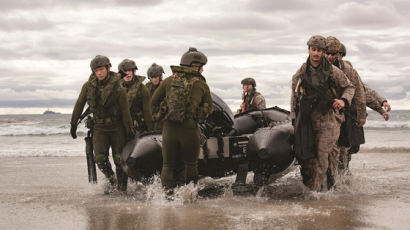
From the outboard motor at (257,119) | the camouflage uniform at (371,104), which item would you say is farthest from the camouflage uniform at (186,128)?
the camouflage uniform at (371,104)

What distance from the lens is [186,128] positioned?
19.8ft

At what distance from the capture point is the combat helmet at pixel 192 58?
6.09 meters

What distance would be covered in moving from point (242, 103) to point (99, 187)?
388cm

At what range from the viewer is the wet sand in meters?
5.09

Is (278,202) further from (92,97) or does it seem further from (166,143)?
(92,97)

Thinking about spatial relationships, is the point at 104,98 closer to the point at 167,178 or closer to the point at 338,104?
the point at 167,178

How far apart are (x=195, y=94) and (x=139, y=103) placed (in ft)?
5.83

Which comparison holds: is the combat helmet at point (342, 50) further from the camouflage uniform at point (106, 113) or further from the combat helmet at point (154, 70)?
the camouflage uniform at point (106, 113)


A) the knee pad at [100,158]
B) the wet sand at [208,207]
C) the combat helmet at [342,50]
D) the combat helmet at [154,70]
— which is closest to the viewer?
the wet sand at [208,207]

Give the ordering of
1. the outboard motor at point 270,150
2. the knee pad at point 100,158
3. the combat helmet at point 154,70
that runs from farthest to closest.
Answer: the combat helmet at point 154,70
the knee pad at point 100,158
the outboard motor at point 270,150

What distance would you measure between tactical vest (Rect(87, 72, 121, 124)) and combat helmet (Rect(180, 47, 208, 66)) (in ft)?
3.67

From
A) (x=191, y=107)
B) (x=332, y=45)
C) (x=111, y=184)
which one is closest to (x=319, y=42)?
(x=332, y=45)

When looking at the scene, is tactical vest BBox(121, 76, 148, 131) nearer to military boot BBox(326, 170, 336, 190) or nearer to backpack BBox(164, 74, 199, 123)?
backpack BBox(164, 74, 199, 123)

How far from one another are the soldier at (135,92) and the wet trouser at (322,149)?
2.07 m
